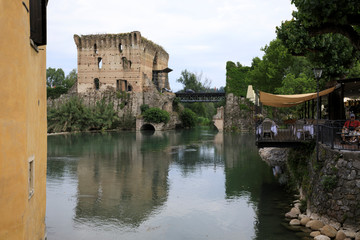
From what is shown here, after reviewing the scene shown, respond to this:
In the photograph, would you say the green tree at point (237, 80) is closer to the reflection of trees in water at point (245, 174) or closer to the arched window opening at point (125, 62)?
the arched window opening at point (125, 62)

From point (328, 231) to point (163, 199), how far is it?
6.07 m

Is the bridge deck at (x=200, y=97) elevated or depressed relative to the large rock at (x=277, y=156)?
elevated

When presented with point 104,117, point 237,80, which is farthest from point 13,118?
point 237,80

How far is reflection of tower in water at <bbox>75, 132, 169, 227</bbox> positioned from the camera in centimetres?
1123

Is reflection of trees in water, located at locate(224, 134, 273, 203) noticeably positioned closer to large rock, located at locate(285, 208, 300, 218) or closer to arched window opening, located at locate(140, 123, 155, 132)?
large rock, located at locate(285, 208, 300, 218)

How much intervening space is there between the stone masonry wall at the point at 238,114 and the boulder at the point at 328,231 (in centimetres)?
4103

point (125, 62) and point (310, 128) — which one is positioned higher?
point (125, 62)

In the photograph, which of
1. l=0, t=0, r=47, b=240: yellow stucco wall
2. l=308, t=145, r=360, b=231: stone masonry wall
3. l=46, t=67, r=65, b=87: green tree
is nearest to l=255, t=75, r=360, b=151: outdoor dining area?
l=308, t=145, r=360, b=231: stone masonry wall

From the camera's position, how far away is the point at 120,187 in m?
14.7

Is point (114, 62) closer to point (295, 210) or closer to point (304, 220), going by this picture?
point (295, 210)

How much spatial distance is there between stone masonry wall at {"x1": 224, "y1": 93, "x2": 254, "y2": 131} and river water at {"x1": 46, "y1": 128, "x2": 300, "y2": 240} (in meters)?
28.1

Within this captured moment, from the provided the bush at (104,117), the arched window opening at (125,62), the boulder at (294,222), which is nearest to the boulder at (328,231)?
the boulder at (294,222)

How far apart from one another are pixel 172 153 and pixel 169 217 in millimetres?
14281

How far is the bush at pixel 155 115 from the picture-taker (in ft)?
163
